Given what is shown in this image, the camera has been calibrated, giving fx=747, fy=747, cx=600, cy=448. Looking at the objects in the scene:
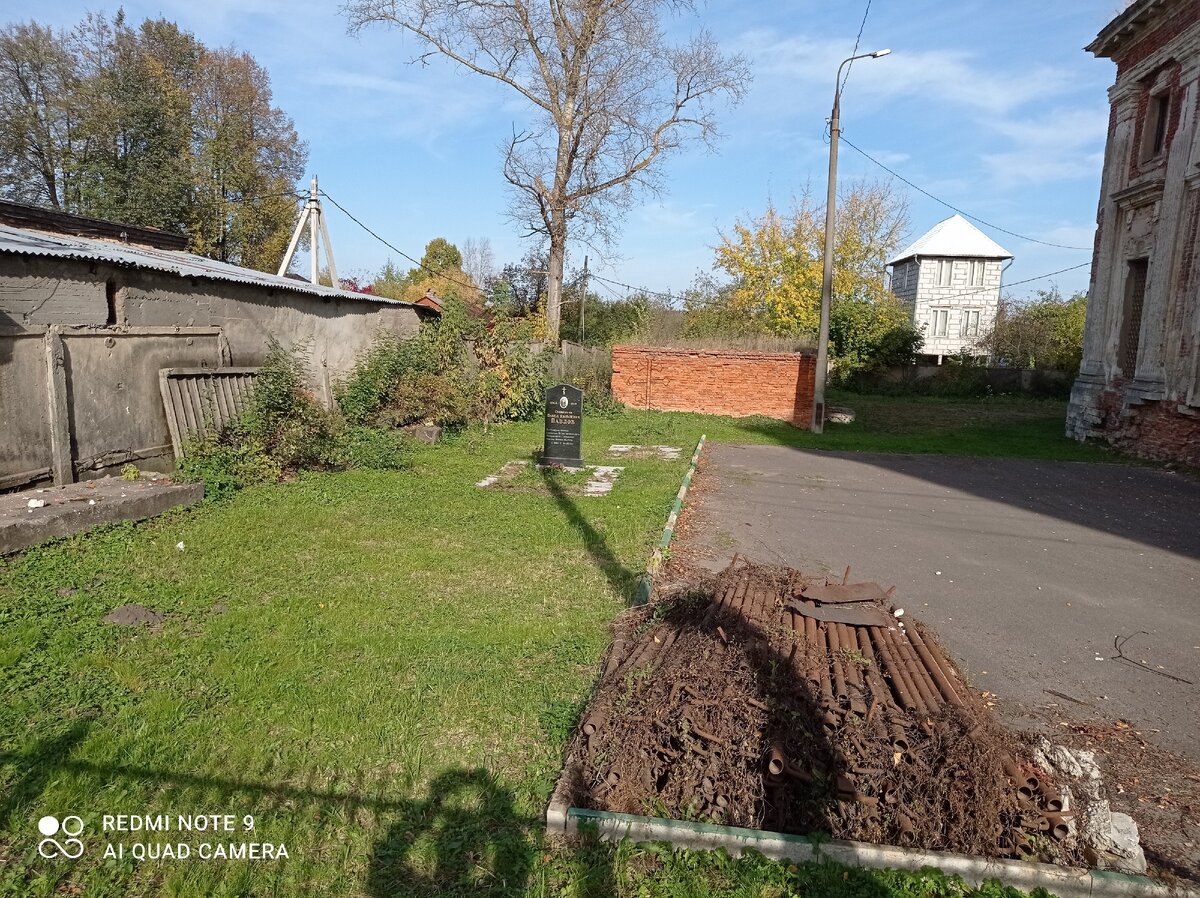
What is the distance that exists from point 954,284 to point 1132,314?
31.3 m

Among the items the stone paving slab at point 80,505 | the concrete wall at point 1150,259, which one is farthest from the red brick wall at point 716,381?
the stone paving slab at point 80,505

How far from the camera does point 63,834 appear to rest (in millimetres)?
2947

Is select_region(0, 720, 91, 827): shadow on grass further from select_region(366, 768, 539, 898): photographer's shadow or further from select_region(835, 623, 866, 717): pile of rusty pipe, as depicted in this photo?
select_region(835, 623, 866, 717): pile of rusty pipe

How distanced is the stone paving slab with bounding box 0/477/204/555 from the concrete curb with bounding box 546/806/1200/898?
5.23 meters

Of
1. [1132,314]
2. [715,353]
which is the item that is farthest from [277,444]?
[1132,314]

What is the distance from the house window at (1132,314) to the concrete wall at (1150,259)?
0.04 meters

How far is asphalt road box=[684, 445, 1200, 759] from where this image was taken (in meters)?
4.81

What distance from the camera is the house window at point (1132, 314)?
54.1 ft

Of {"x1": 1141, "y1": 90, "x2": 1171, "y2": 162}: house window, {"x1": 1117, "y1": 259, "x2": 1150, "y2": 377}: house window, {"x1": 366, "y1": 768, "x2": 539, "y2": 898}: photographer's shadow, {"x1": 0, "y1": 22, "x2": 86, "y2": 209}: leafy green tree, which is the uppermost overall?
{"x1": 0, "y1": 22, "x2": 86, "y2": 209}: leafy green tree

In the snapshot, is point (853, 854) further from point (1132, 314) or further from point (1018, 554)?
point (1132, 314)

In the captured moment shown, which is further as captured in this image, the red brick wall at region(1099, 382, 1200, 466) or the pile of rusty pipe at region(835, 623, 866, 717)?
the red brick wall at region(1099, 382, 1200, 466)

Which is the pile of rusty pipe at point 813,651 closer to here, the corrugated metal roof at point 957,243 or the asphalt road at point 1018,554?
the asphalt road at point 1018,554

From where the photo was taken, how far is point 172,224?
2984 centimetres

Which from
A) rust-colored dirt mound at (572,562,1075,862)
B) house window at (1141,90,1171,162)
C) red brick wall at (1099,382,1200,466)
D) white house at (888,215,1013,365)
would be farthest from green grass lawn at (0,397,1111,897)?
white house at (888,215,1013,365)
